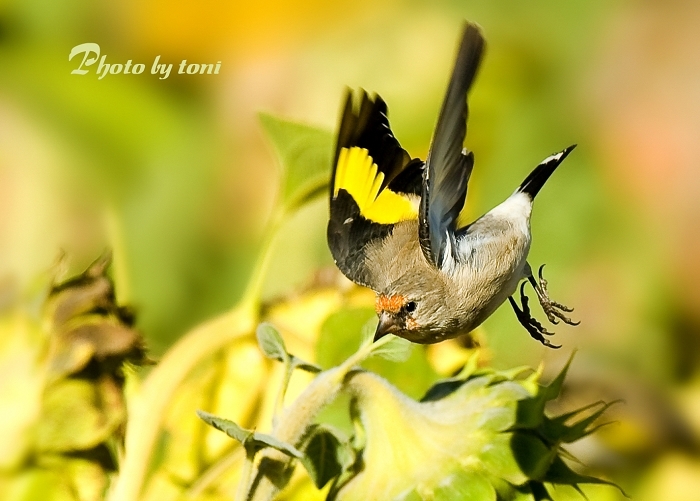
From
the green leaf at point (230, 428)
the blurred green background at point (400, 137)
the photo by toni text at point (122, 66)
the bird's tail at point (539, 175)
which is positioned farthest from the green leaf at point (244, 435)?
the photo by toni text at point (122, 66)

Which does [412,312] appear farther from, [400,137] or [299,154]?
[400,137]

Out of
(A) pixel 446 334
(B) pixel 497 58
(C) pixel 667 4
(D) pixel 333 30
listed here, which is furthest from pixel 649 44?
(A) pixel 446 334

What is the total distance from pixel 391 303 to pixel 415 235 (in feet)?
0.13

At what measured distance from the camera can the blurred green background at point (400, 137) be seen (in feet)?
1.88

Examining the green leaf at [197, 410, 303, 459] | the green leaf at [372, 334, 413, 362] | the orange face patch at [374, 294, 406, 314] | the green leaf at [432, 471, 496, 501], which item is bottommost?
the green leaf at [432, 471, 496, 501]

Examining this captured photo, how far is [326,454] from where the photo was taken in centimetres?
31

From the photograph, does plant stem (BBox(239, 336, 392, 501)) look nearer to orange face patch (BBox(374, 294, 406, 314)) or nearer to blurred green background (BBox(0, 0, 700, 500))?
orange face patch (BBox(374, 294, 406, 314))

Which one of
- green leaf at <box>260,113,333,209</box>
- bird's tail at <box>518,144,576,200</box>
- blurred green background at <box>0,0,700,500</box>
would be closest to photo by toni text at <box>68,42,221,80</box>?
blurred green background at <box>0,0,700,500</box>

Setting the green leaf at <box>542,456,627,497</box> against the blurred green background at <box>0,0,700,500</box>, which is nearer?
the green leaf at <box>542,456,627,497</box>

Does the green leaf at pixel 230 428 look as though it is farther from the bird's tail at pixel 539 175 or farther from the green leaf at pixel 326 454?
the bird's tail at pixel 539 175

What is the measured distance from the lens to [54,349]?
0.39 m

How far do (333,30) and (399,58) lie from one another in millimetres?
74

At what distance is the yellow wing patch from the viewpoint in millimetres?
297

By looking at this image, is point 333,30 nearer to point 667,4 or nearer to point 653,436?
point 667,4
